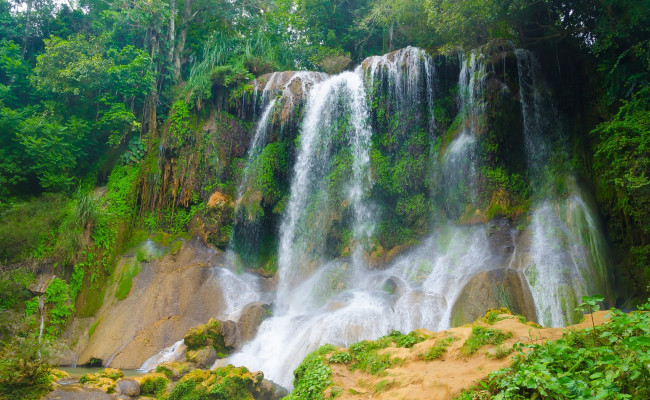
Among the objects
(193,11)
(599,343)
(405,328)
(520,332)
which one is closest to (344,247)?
(405,328)

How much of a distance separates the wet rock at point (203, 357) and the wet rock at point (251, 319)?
42.1 inches

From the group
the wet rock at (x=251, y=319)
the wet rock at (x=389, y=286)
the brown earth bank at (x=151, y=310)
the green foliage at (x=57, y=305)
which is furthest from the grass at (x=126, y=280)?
the wet rock at (x=389, y=286)

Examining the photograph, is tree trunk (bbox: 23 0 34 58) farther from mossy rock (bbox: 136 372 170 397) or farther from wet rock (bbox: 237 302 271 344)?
mossy rock (bbox: 136 372 170 397)

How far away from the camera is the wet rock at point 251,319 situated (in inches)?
431

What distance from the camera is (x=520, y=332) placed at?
17.7ft

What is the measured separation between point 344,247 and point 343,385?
7813 millimetres

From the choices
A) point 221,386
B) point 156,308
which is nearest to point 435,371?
point 221,386

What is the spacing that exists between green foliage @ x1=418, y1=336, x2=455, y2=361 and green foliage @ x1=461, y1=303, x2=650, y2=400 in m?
1.37

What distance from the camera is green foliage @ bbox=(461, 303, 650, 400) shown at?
2979 millimetres

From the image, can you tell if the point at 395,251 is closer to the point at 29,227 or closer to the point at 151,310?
the point at 151,310

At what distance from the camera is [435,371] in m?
5.03

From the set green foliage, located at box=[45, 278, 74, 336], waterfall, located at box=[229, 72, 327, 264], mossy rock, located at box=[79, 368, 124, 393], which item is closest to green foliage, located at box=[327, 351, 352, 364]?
mossy rock, located at box=[79, 368, 124, 393]

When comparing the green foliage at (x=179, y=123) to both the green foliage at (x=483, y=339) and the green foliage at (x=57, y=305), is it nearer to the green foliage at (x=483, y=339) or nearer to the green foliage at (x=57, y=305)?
the green foliage at (x=57, y=305)

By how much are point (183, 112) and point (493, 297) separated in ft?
44.9
